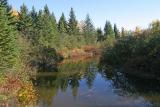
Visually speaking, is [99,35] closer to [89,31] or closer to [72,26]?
[89,31]

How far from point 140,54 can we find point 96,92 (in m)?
17.0

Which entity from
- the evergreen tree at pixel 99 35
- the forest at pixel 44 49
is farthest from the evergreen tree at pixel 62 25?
the evergreen tree at pixel 99 35

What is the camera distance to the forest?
4078 centimetres

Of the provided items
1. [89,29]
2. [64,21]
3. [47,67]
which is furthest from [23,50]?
[89,29]

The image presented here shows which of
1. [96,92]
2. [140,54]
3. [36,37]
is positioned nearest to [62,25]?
[36,37]

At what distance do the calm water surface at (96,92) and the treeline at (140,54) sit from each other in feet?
8.47

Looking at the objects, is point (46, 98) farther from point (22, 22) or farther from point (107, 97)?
point (22, 22)

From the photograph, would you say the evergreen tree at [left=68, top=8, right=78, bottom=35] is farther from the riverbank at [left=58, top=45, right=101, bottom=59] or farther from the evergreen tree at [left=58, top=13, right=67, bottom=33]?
the riverbank at [left=58, top=45, right=101, bottom=59]

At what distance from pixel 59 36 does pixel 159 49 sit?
57.4m

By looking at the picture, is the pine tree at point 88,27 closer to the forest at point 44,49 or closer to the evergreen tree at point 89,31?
the evergreen tree at point 89,31

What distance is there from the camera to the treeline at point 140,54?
173ft

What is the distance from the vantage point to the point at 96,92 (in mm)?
45094

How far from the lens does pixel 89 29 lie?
146 m

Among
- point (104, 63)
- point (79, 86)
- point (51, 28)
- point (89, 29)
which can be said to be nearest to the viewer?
point (79, 86)
